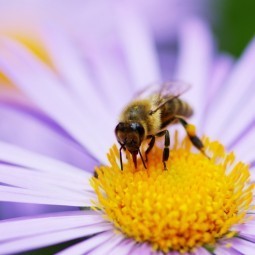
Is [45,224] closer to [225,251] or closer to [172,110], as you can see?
[225,251]

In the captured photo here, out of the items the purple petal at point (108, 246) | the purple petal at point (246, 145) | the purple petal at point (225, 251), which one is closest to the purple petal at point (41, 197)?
the purple petal at point (108, 246)

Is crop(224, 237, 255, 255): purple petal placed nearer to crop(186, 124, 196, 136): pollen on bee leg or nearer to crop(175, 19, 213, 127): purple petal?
crop(186, 124, 196, 136): pollen on bee leg

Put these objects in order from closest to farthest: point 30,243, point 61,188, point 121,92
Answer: point 30,243, point 61,188, point 121,92

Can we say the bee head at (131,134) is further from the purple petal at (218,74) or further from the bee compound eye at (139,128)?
the purple petal at (218,74)

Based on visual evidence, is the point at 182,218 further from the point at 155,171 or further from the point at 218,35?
the point at 218,35

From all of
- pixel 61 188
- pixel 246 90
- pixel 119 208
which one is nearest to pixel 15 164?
pixel 61 188

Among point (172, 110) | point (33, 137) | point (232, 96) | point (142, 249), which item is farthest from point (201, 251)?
point (33, 137)

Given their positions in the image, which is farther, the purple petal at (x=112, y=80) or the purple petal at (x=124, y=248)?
the purple petal at (x=112, y=80)

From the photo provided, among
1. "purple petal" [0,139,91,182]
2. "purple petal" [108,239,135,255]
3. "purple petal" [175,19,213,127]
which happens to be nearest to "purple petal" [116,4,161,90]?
"purple petal" [175,19,213,127]
